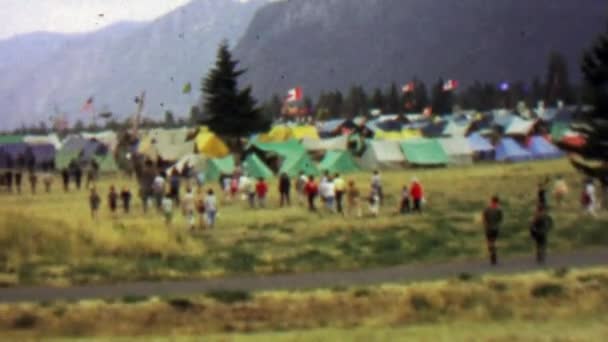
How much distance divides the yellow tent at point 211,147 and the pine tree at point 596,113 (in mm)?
24203

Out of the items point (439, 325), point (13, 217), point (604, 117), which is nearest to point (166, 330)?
point (439, 325)

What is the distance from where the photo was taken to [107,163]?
213ft

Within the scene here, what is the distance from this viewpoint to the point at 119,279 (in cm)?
1811

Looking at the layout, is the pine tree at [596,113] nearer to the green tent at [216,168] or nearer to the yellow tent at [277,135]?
the green tent at [216,168]

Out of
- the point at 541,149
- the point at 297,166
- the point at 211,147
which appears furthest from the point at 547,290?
the point at 541,149

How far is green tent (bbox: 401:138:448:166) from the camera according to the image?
183 ft

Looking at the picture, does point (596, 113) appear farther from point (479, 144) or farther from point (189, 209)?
point (479, 144)

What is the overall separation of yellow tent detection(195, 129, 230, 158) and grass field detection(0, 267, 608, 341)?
1505 inches

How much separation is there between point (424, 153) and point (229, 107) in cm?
1279

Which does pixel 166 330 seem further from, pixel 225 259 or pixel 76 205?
pixel 76 205

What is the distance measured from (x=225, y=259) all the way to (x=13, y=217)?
546 centimetres

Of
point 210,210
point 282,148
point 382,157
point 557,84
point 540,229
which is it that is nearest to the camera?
point 540,229

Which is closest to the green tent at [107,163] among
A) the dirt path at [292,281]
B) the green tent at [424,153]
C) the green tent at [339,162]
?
the green tent at [339,162]

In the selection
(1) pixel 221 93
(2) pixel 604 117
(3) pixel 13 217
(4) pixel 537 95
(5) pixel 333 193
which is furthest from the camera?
(4) pixel 537 95
